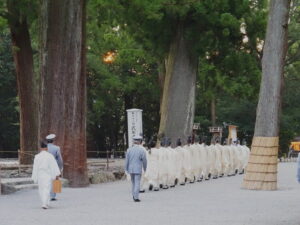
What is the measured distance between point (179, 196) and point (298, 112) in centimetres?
3558

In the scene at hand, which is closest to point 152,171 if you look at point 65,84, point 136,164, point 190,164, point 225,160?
point 190,164

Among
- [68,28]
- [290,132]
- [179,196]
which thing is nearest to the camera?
[179,196]

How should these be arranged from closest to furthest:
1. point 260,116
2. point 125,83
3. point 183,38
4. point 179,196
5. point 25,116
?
point 179,196, point 260,116, point 25,116, point 183,38, point 125,83

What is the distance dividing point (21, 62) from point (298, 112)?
28775mm

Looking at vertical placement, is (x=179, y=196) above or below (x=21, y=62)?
below

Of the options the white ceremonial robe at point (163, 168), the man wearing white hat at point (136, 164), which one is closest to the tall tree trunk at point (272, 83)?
the white ceremonial robe at point (163, 168)

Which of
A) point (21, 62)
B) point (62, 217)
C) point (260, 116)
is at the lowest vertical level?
point (62, 217)

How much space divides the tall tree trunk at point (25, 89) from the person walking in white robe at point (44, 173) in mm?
13185

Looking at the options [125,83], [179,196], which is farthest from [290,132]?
[179,196]

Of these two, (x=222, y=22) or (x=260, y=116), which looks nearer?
(x=260, y=116)

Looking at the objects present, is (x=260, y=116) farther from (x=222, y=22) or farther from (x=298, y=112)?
(x=298, y=112)

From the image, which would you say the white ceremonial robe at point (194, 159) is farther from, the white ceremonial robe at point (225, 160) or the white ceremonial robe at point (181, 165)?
the white ceremonial robe at point (225, 160)

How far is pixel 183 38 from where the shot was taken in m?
32.7

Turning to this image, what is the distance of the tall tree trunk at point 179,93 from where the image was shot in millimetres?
31984
